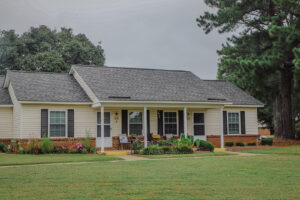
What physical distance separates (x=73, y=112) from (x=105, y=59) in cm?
2168

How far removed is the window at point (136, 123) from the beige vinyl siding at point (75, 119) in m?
2.15

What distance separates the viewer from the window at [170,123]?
69.4ft

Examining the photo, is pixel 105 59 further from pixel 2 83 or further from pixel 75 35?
pixel 2 83

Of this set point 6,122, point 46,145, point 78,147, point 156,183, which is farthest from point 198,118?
point 156,183

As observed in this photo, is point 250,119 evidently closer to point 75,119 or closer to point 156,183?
point 75,119

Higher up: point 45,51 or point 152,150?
point 45,51

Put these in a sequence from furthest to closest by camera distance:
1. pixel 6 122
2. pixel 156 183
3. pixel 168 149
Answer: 1. pixel 6 122
2. pixel 168 149
3. pixel 156 183

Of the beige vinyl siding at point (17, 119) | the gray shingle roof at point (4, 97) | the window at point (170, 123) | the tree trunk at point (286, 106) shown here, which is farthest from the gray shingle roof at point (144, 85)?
the tree trunk at point (286, 106)

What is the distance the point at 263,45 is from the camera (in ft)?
80.4

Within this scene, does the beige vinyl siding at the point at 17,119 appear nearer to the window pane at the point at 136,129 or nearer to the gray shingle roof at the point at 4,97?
the gray shingle roof at the point at 4,97

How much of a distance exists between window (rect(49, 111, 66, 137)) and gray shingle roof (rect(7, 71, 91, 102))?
811 millimetres

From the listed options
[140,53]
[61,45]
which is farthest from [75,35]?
[140,53]

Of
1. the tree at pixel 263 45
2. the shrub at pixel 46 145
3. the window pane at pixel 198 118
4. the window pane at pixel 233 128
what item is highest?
the tree at pixel 263 45

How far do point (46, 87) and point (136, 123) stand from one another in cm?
562
